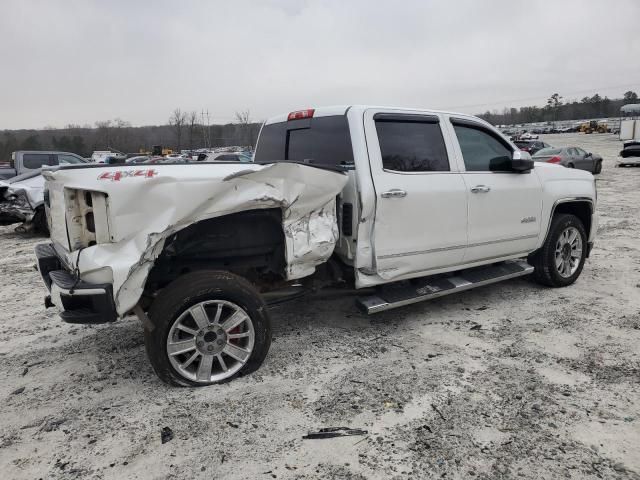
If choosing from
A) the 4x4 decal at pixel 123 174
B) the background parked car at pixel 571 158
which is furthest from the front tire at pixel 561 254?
the background parked car at pixel 571 158

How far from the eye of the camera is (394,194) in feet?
12.6

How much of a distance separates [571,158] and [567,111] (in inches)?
4541

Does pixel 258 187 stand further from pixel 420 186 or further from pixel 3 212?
pixel 3 212

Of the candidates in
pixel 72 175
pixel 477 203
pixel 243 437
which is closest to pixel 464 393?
pixel 243 437

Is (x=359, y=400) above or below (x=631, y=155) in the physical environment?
below

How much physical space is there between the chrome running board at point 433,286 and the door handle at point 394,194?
2.99 feet

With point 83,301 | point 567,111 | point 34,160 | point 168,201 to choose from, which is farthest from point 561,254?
point 567,111

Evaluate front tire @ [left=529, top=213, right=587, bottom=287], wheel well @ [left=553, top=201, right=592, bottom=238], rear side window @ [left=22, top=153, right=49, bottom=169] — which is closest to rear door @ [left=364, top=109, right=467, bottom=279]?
front tire @ [left=529, top=213, right=587, bottom=287]

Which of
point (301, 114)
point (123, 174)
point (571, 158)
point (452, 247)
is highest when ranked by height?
point (301, 114)

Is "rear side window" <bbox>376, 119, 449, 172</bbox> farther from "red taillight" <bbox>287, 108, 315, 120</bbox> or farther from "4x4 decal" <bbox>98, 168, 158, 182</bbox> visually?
"4x4 decal" <bbox>98, 168, 158, 182</bbox>

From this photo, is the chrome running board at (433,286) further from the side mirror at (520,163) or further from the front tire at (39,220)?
the front tire at (39,220)

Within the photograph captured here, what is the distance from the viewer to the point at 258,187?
127 inches

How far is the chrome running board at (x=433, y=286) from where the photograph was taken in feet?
13.1

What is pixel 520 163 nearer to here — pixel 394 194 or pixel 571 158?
pixel 394 194
